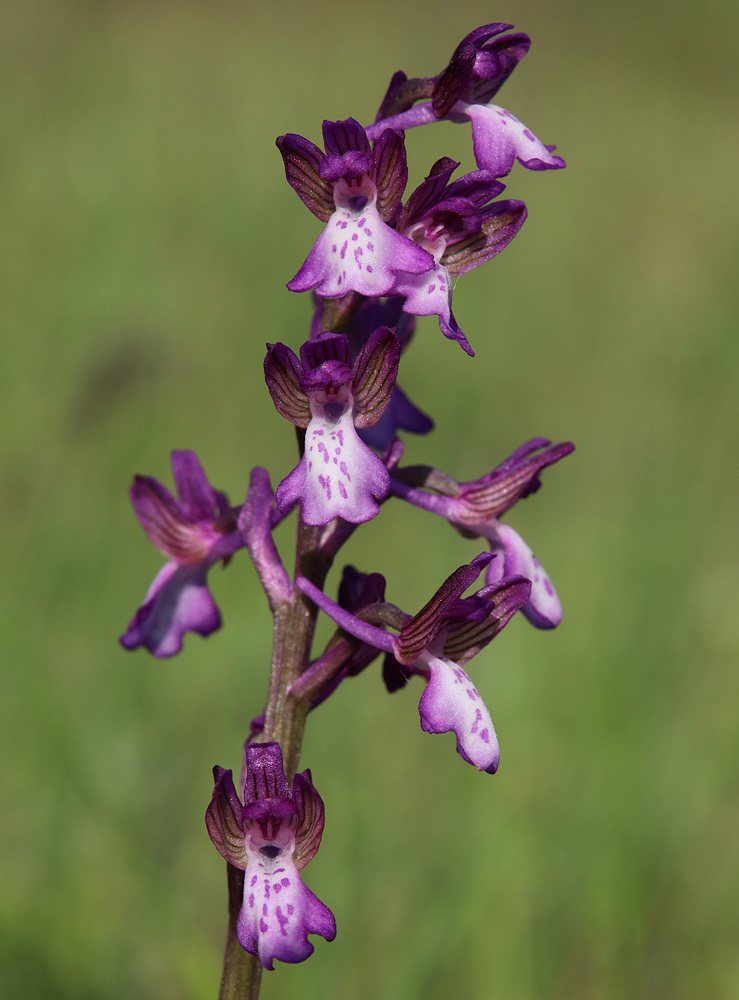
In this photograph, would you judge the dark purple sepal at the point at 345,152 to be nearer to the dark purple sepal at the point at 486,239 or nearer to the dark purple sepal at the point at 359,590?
the dark purple sepal at the point at 486,239

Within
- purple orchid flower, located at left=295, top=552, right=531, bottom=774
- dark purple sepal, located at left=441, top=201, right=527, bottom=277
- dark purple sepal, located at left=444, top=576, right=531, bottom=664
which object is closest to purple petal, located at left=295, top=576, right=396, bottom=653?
purple orchid flower, located at left=295, top=552, right=531, bottom=774

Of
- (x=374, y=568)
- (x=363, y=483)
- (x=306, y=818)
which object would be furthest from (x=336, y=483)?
(x=374, y=568)

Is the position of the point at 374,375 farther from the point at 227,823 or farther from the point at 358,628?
the point at 227,823

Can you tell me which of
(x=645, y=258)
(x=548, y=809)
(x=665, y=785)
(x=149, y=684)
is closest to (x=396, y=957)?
(x=548, y=809)

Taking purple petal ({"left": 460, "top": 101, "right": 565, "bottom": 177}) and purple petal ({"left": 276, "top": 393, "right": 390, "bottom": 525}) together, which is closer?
purple petal ({"left": 276, "top": 393, "right": 390, "bottom": 525})

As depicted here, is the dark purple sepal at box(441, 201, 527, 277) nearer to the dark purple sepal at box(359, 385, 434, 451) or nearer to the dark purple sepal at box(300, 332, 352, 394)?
the dark purple sepal at box(300, 332, 352, 394)

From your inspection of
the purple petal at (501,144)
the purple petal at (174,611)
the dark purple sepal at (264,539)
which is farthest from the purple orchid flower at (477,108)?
the purple petal at (174,611)

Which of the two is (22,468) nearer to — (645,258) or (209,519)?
(209,519)
